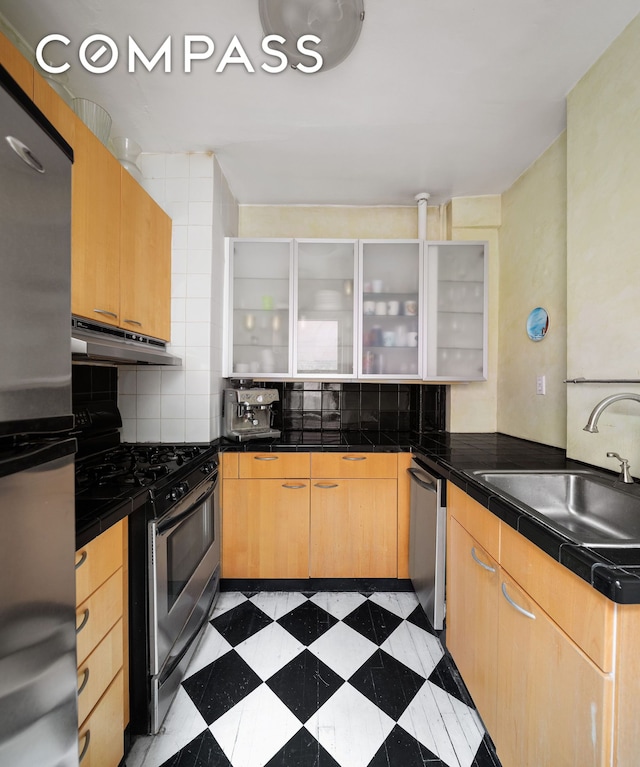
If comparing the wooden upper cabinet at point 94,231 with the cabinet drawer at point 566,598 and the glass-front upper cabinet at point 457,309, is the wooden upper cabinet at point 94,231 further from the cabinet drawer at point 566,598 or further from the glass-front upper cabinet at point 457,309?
the glass-front upper cabinet at point 457,309

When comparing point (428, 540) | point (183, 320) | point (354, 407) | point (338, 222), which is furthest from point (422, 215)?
point (428, 540)

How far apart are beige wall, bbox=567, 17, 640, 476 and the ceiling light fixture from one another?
1026 mm

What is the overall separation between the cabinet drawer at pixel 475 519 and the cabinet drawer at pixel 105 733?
121 cm

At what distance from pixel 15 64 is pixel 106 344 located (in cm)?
77

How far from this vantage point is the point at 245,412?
2168mm

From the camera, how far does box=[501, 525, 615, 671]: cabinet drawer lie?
692 millimetres

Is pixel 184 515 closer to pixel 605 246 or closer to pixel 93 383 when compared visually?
pixel 93 383

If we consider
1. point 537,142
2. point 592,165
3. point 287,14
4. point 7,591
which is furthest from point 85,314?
point 537,142

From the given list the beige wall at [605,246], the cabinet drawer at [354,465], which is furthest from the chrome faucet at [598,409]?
the cabinet drawer at [354,465]

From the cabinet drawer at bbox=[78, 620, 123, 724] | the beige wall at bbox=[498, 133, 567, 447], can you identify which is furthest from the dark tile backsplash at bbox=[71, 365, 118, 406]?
the beige wall at bbox=[498, 133, 567, 447]

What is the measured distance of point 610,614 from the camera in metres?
0.69

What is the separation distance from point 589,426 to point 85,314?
1.75 m

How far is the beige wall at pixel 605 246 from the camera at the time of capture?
51.4 inches

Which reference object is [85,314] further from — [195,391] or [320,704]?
[320,704]
